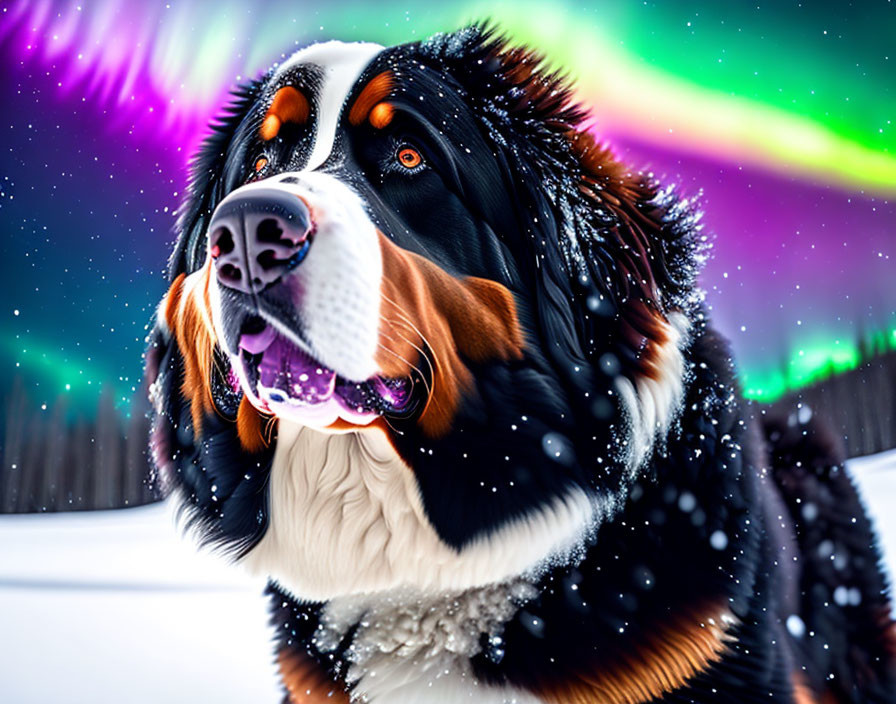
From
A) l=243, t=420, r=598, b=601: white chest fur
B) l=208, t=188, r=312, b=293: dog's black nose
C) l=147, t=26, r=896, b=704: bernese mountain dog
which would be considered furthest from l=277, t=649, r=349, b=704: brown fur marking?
l=208, t=188, r=312, b=293: dog's black nose

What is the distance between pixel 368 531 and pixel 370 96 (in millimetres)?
760

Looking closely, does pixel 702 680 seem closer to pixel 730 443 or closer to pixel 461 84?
pixel 730 443

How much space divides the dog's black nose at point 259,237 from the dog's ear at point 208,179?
455 millimetres

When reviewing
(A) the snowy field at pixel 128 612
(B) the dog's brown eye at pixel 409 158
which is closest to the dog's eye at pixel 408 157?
(B) the dog's brown eye at pixel 409 158

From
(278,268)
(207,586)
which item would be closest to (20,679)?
(207,586)

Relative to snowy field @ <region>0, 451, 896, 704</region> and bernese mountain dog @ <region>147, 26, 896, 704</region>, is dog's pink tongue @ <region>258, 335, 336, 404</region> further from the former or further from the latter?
snowy field @ <region>0, 451, 896, 704</region>

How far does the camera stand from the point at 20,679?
2.08 m

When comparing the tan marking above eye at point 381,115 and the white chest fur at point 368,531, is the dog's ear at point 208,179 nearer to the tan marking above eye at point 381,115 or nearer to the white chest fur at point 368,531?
the tan marking above eye at point 381,115

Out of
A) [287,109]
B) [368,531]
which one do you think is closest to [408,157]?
[287,109]

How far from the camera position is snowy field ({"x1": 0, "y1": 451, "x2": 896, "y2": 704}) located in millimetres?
2049

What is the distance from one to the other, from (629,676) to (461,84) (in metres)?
1.06

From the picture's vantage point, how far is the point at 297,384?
3.51ft

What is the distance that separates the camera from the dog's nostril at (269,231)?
0.95 metres

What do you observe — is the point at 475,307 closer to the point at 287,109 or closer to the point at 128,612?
the point at 287,109
